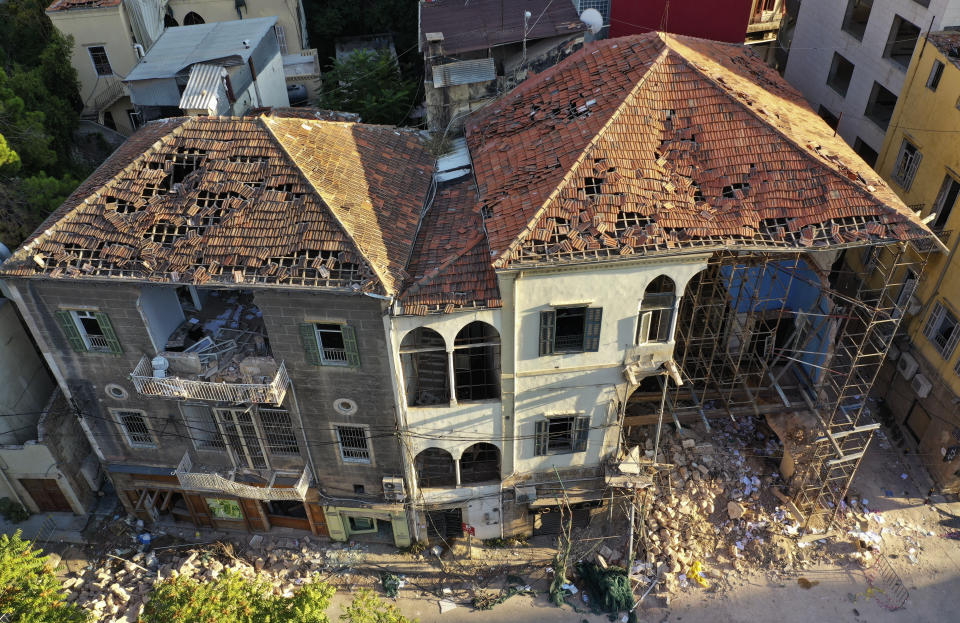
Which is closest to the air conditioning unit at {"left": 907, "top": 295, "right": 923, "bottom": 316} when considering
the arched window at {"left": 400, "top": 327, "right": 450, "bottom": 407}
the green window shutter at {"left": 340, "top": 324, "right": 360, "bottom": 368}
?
the arched window at {"left": 400, "top": 327, "right": 450, "bottom": 407}

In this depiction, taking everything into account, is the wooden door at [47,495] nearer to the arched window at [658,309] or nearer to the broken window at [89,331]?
the broken window at [89,331]

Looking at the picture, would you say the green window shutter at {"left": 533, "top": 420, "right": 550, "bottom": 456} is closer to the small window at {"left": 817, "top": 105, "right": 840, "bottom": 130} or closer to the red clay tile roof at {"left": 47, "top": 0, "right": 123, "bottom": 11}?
the small window at {"left": 817, "top": 105, "right": 840, "bottom": 130}

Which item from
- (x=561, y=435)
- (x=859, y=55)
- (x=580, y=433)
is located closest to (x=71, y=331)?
(x=561, y=435)

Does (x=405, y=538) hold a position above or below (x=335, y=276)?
below

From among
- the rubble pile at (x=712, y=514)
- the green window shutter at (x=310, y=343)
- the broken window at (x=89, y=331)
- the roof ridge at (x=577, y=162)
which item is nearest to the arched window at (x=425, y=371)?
the green window shutter at (x=310, y=343)

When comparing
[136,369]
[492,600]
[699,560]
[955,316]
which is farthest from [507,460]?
[955,316]

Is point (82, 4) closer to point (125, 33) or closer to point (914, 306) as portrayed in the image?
point (125, 33)

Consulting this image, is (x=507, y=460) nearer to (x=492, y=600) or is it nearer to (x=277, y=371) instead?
(x=492, y=600)
